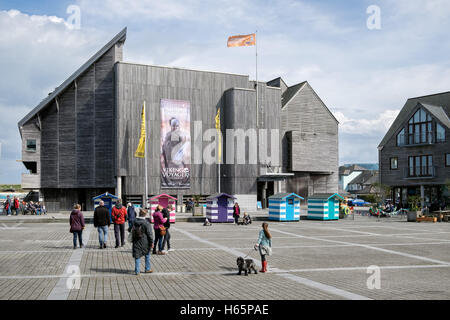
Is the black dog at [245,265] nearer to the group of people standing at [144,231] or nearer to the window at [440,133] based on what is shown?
the group of people standing at [144,231]

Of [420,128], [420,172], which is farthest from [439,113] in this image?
[420,172]

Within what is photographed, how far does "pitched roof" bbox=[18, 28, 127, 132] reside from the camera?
46875 millimetres

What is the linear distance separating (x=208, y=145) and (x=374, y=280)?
40.2 m

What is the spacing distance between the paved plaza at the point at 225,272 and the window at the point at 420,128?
32513mm

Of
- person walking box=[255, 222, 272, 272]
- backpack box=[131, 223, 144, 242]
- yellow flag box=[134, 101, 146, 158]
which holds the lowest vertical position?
person walking box=[255, 222, 272, 272]

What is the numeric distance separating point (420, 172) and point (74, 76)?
37685 millimetres

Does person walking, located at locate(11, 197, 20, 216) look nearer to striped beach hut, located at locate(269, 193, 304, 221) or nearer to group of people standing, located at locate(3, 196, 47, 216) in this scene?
group of people standing, located at locate(3, 196, 47, 216)

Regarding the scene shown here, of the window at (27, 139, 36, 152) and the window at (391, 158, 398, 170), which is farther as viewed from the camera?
the window at (391, 158, 398, 170)

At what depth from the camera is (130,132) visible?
153ft

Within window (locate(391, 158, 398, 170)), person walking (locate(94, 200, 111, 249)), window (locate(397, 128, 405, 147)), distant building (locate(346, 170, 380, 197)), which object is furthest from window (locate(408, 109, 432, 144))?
distant building (locate(346, 170, 380, 197))

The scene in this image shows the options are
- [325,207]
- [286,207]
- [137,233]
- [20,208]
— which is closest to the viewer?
[137,233]

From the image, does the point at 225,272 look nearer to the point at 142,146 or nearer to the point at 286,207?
the point at 286,207

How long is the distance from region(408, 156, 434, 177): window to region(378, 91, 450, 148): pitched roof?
4.01 meters
